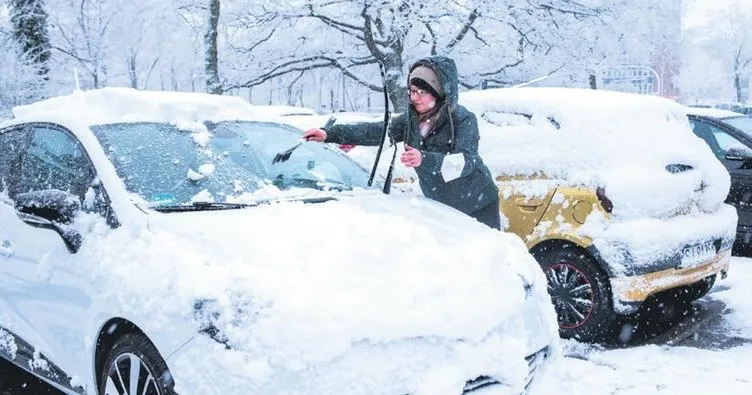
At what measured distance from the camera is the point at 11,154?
414 cm

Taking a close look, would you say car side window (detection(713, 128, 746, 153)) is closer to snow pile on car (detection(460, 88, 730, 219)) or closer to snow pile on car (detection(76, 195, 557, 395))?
snow pile on car (detection(460, 88, 730, 219))

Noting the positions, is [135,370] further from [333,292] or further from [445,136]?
[445,136]

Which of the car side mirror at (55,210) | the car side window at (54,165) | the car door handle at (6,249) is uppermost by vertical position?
the car side window at (54,165)

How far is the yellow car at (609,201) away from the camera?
4.70m

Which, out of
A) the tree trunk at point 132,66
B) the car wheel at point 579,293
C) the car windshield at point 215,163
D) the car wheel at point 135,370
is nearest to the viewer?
the car wheel at point 135,370

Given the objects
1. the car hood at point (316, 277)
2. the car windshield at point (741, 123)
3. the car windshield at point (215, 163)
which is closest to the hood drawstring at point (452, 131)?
the car windshield at point (215, 163)

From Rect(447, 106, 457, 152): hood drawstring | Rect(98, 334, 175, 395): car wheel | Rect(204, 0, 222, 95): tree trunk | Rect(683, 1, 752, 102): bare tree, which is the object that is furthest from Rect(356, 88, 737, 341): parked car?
Rect(683, 1, 752, 102): bare tree

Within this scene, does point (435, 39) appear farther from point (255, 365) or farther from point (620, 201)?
point (255, 365)

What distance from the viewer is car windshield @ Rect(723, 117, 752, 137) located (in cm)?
816

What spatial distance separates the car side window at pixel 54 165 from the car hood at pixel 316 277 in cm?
55

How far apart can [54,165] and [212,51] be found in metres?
13.4

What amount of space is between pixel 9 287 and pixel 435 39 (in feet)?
43.5

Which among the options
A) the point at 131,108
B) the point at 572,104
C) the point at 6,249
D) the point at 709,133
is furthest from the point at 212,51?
the point at 6,249

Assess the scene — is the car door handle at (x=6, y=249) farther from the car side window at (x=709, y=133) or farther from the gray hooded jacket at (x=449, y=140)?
the car side window at (x=709, y=133)
